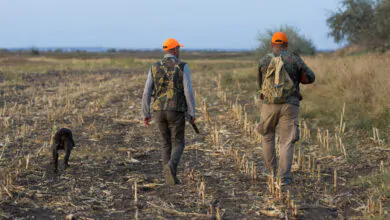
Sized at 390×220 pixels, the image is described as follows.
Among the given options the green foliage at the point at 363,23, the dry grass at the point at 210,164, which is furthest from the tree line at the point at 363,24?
the dry grass at the point at 210,164

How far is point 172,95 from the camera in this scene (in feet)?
23.1

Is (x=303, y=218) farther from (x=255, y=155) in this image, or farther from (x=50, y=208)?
(x=255, y=155)

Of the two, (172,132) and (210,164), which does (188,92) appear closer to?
(172,132)

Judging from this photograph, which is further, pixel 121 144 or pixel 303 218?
pixel 121 144

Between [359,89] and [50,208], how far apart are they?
375 inches

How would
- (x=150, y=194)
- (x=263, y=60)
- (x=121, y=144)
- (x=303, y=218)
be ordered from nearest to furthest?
(x=303, y=218)
(x=150, y=194)
(x=263, y=60)
(x=121, y=144)

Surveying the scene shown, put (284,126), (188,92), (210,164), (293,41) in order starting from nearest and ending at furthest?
(188,92) < (284,126) < (210,164) < (293,41)

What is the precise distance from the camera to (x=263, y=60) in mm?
7258

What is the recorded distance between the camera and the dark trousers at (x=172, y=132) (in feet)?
23.3

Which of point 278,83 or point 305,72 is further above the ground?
point 305,72

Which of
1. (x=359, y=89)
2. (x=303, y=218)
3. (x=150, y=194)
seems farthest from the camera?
(x=359, y=89)

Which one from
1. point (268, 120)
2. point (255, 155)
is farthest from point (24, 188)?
point (255, 155)

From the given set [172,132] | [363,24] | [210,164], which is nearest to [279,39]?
[172,132]

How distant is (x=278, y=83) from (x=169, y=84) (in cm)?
153
